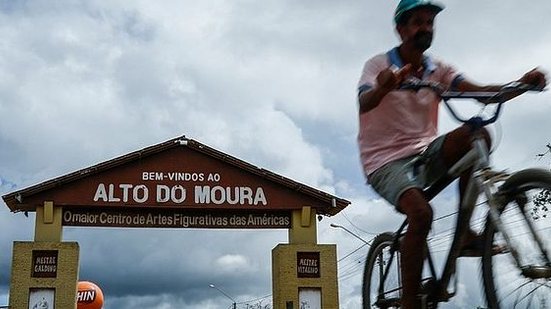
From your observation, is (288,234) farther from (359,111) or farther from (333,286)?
(359,111)

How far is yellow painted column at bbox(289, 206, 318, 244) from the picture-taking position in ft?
66.4

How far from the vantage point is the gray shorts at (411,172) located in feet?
11.2

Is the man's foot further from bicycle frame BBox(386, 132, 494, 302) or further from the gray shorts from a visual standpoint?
the gray shorts

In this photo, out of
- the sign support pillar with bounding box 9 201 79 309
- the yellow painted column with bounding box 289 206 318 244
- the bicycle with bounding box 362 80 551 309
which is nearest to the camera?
the bicycle with bounding box 362 80 551 309

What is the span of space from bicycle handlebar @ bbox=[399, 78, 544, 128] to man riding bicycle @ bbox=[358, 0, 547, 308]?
4 cm

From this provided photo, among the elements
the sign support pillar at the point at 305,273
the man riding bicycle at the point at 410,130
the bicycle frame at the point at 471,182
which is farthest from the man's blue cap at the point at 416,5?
the sign support pillar at the point at 305,273

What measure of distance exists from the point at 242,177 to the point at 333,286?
3754 millimetres

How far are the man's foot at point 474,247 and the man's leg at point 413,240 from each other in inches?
7.7

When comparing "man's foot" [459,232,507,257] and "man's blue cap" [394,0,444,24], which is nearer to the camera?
"man's foot" [459,232,507,257]

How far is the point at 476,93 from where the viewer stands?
3408 millimetres

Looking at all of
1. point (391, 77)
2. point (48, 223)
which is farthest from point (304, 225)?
point (391, 77)

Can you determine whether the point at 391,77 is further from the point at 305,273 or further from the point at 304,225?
the point at 304,225

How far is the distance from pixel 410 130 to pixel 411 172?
0.77 feet

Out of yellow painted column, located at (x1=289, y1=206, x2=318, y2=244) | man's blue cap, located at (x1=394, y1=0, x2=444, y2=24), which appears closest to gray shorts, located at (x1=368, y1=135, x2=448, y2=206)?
man's blue cap, located at (x1=394, y1=0, x2=444, y2=24)
